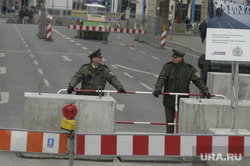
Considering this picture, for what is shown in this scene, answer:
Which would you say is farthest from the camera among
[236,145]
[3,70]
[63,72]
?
[63,72]

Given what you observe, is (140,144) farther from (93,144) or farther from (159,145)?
(93,144)

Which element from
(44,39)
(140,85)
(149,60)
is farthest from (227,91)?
(44,39)

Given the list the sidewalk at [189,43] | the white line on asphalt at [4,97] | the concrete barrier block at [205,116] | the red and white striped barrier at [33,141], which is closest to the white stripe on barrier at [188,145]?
the red and white striped barrier at [33,141]

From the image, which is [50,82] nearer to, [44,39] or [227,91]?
[227,91]

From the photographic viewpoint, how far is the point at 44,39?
43062 mm

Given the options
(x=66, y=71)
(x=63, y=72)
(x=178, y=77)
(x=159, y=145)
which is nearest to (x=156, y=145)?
(x=159, y=145)

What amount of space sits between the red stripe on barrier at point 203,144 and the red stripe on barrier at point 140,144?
28.6 inches

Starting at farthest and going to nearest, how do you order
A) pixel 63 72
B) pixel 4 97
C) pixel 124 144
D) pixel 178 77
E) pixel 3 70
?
1. pixel 63 72
2. pixel 3 70
3. pixel 4 97
4. pixel 178 77
5. pixel 124 144

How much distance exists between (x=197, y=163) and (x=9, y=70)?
14.9 m

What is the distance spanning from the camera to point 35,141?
866cm

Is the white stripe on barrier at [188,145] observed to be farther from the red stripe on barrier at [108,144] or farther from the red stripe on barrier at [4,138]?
the red stripe on barrier at [4,138]

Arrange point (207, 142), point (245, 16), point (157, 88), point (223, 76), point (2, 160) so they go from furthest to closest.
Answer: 1. point (245, 16)
2. point (223, 76)
3. point (157, 88)
4. point (2, 160)
5. point (207, 142)

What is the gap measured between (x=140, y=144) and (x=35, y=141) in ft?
4.57

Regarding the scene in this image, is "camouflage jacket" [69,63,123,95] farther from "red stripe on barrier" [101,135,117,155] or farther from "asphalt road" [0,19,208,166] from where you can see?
"red stripe on barrier" [101,135,117,155]
